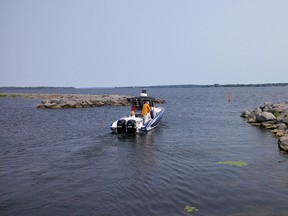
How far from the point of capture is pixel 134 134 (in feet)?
87.8

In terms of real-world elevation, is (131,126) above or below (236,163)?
above

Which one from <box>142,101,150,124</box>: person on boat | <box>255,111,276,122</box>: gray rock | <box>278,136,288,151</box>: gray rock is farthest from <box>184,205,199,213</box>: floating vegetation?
<box>255,111,276,122</box>: gray rock

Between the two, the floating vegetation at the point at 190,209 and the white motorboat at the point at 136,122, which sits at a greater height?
the white motorboat at the point at 136,122

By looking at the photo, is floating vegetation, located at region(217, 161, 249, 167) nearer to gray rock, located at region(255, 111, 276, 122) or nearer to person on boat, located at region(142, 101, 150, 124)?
person on boat, located at region(142, 101, 150, 124)

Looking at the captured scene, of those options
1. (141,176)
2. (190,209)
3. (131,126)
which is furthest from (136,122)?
(190,209)

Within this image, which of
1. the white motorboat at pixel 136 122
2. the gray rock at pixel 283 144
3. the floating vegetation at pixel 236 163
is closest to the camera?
the floating vegetation at pixel 236 163

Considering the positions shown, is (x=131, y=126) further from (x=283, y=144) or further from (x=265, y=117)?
(x=265, y=117)

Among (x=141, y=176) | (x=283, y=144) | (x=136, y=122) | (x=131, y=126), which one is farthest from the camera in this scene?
(x=136, y=122)

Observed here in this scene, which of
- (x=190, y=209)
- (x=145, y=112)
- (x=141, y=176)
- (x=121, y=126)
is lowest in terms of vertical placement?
(x=141, y=176)

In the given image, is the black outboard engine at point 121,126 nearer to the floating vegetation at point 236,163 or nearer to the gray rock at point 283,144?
the floating vegetation at point 236,163

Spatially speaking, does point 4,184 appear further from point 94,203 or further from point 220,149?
point 220,149

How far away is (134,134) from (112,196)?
15056 millimetres

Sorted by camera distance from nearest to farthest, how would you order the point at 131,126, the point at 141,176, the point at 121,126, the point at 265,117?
1. the point at 141,176
2. the point at 121,126
3. the point at 131,126
4. the point at 265,117

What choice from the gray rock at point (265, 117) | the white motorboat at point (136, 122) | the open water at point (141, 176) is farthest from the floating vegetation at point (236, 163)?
the gray rock at point (265, 117)
